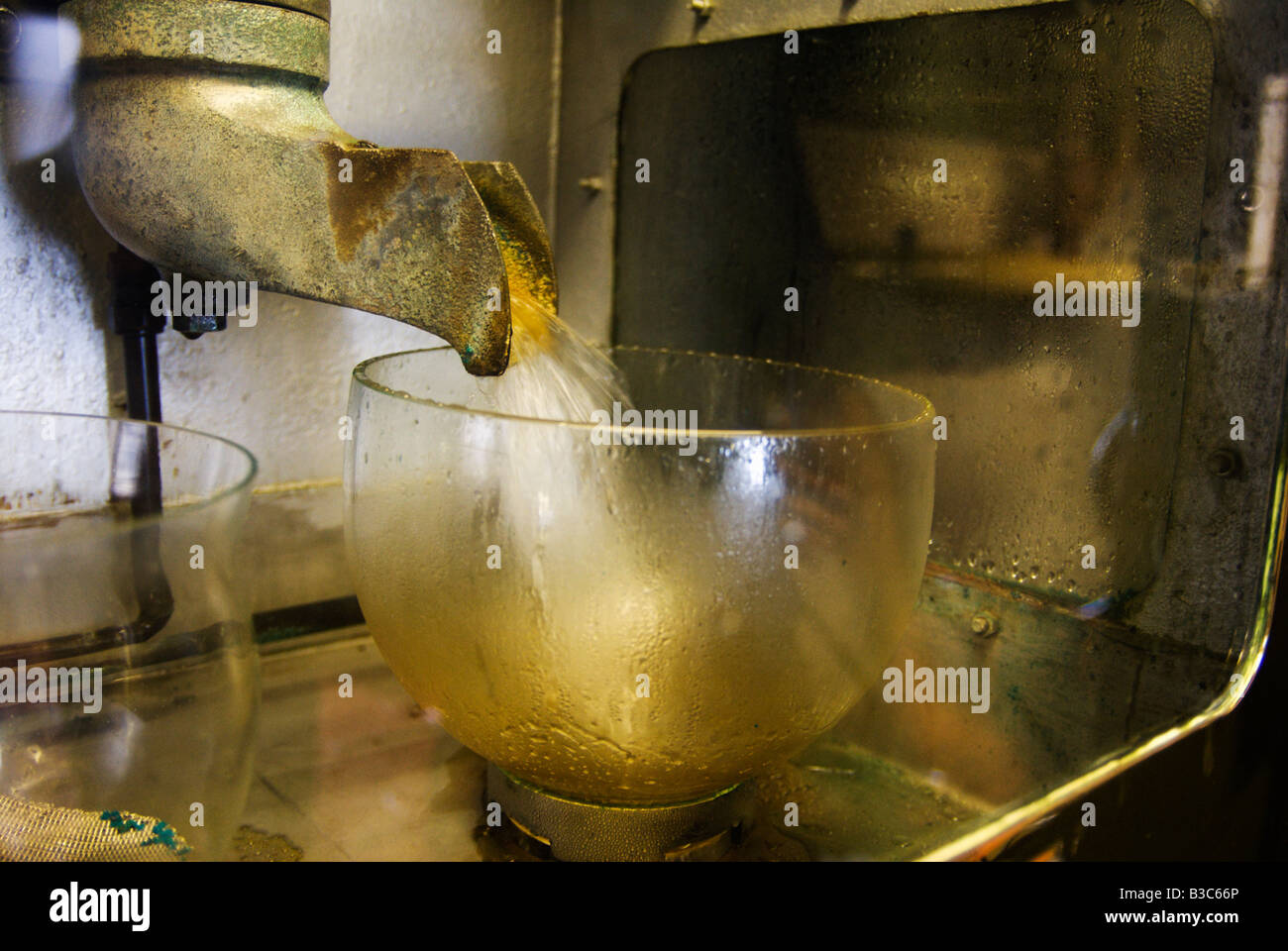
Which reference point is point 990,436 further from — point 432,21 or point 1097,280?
point 432,21

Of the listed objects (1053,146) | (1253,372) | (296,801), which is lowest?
(296,801)

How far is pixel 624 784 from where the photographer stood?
0.53 m

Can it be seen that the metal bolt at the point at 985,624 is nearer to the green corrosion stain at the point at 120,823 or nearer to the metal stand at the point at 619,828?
the metal stand at the point at 619,828

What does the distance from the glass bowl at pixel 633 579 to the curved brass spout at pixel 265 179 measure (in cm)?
6

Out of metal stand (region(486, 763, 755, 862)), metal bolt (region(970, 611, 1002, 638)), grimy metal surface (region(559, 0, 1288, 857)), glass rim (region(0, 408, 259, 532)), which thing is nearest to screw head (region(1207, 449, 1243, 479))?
grimy metal surface (region(559, 0, 1288, 857))

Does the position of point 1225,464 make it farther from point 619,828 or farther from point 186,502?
point 186,502

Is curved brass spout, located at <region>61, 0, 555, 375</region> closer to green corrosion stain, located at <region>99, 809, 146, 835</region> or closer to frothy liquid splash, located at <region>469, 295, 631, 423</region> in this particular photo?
frothy liquid splash, located at <region>469, 295, 631, 423</region>

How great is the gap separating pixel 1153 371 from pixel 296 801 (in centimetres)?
55

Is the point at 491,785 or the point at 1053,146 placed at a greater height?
the point at 1053,146

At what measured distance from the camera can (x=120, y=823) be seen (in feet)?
1.70

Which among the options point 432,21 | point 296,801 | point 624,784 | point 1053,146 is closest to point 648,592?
point 624,784

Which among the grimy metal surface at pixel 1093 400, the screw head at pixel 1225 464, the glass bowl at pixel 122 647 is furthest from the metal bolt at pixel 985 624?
the glass bowl at pixel 122 647

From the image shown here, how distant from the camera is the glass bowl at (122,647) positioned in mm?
521

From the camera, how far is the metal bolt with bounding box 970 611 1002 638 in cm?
73
